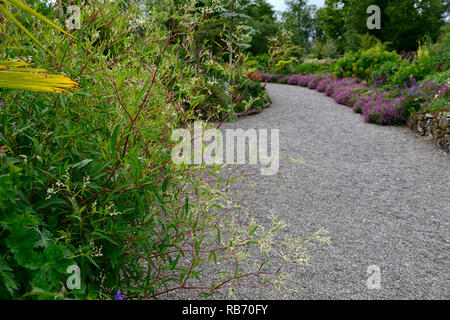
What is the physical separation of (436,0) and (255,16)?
1199 cm

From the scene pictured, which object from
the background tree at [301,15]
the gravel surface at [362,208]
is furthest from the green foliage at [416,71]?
the background tree at [301,15]

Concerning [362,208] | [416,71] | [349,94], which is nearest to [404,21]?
[349,94]

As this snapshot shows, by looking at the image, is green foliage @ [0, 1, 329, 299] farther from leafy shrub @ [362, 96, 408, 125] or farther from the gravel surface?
leafy shrub @ [362, 96, 408, 125]

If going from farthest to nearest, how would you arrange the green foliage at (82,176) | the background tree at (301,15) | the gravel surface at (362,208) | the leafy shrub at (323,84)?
1. the background tree at (301,15)
2. the leafy shrub at (323,84)
3. the gravel surface at (362,208)
4. the green foliage at (82,176)

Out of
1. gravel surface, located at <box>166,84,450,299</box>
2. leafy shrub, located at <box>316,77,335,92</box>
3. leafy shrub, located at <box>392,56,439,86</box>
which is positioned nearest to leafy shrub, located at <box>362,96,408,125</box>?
gravel surface, located at <box>166,84,450,299</box>

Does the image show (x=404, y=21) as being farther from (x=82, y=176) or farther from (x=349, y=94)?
(x=82, y=176)

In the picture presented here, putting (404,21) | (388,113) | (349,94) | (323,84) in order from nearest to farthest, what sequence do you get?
1. (388,113)
2. (349,94)
3. (323,84)
4. (404,21)

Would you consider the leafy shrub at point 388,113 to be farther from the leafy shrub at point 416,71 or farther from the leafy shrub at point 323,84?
the leafy shrub at point 323,84

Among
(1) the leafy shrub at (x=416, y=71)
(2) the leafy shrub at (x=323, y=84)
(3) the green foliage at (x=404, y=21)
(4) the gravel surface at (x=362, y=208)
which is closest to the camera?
(4) the gravel surface at (x=362, y=208)

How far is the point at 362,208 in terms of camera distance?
3428 millimetres

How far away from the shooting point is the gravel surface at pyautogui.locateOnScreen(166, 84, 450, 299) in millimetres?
2348

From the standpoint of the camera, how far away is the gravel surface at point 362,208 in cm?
235
